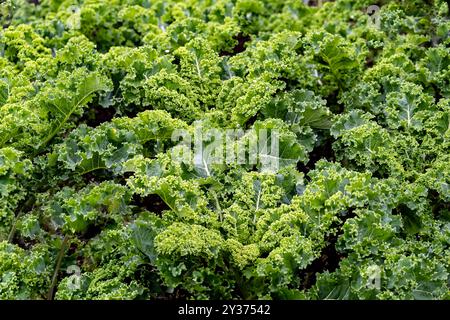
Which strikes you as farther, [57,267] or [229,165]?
[229,165]

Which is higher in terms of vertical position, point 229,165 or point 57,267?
point 229,165

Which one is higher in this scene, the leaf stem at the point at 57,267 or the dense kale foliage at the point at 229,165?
the dense kale foliage at the point at 229,165

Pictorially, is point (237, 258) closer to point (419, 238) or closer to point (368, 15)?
point (419, 238)

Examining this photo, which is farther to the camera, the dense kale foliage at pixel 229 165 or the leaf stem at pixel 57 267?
the leaf stem at pixel 57 267

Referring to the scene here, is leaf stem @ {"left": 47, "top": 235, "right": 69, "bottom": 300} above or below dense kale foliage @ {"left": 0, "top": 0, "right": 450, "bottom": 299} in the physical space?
below

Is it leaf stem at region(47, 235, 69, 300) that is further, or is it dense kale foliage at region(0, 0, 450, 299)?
leaf stem at region(47, 235, 69, 300)
